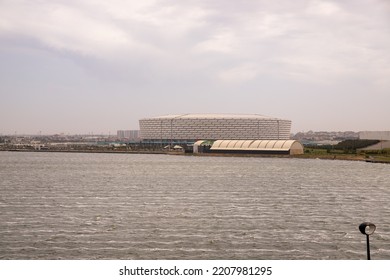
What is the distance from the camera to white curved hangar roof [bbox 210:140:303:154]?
128ft

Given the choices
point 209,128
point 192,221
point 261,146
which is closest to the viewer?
point 192,221

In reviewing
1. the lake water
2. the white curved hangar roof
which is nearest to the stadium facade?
the white curved hangar roof

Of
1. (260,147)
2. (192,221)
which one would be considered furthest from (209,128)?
(192,221)

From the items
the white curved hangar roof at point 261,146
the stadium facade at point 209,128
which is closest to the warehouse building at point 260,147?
the white curved hangar roof at point 261,146

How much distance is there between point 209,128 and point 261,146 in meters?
30.4

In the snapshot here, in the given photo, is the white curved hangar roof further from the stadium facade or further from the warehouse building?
Result: the stadium facade

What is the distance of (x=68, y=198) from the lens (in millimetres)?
13141

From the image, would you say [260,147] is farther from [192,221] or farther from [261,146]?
[192,221]

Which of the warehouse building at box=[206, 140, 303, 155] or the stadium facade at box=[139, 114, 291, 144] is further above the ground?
the stadium facade at box=[139, 114, 291, 144]

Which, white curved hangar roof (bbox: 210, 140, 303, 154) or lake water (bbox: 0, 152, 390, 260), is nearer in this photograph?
lake water (bbox: 0, 152, 390, 260)

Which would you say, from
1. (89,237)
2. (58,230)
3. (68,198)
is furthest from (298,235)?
(68,198)

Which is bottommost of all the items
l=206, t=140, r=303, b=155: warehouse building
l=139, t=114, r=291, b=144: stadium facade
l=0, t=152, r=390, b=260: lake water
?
l=0, t=152, r=390, b=260: lake water

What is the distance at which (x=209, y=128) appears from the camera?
232ft

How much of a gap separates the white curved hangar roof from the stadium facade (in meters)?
26.5
